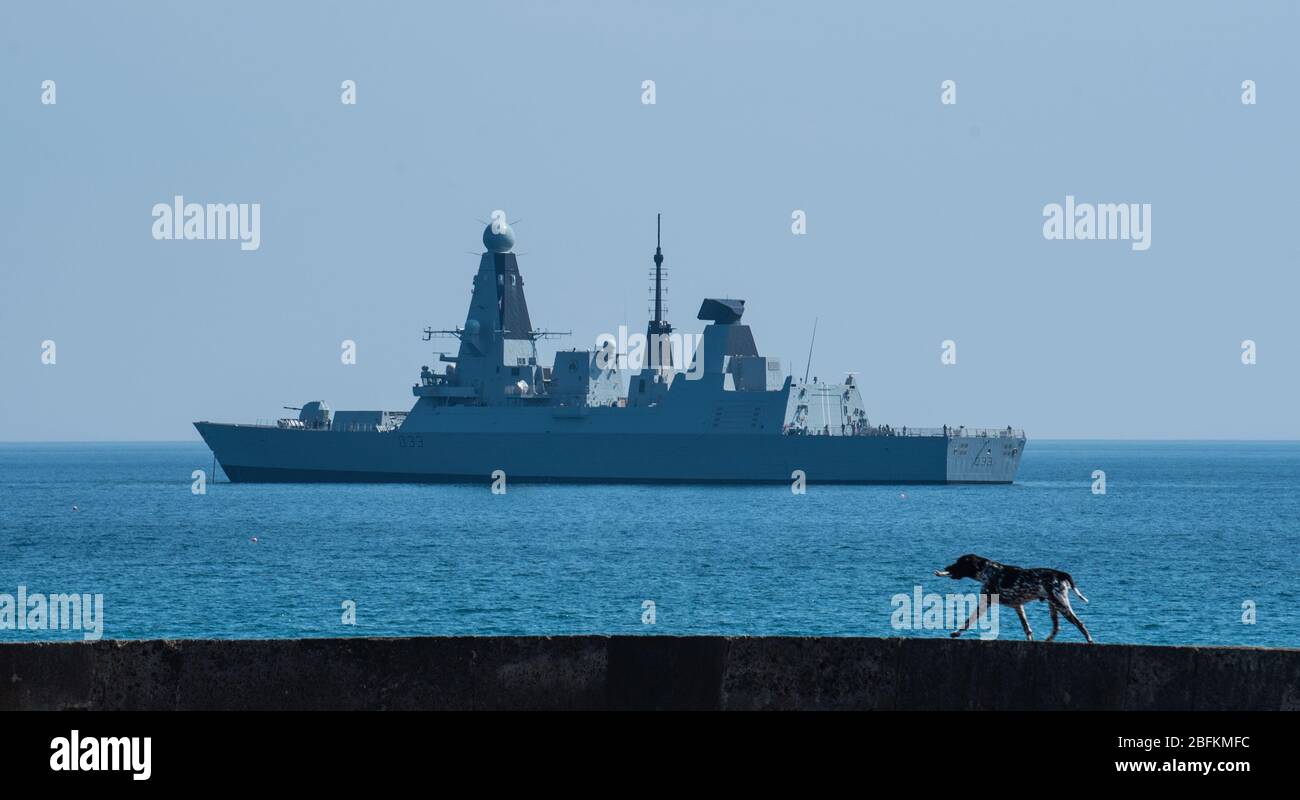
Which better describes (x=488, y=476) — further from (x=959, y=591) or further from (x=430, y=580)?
(x=959, y=591)

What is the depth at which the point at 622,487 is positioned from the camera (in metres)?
71.6

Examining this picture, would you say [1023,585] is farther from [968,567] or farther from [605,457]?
[605,457]

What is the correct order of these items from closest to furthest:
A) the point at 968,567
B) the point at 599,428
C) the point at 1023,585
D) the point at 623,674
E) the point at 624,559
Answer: the point at 623,674 < the point at 1023,585 < the point at 968,567 < the point at 624,559 < the point at 599,428

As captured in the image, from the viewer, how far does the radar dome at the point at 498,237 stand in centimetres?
7275

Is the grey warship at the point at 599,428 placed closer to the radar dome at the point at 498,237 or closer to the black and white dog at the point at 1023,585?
the radar dome at the point at 498,237

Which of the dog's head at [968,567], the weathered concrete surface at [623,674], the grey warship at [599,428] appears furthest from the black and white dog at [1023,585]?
the grey warship at [599,428]

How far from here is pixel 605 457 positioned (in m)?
66.8

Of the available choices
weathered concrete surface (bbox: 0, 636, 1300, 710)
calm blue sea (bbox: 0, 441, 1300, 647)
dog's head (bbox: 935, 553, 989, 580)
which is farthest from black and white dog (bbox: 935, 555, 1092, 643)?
calm blue sea (bbox: 0, 441, 1300, 647)

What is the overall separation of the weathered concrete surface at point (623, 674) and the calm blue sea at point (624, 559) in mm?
14382

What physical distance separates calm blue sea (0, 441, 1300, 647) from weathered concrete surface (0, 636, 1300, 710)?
14.4m

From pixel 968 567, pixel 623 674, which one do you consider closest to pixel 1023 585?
pixel 968 567

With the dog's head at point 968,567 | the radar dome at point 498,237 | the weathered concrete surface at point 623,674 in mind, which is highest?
the radar dome at point 498,237

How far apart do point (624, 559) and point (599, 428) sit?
29903mm

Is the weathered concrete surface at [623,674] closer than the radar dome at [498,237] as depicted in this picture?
Yes
